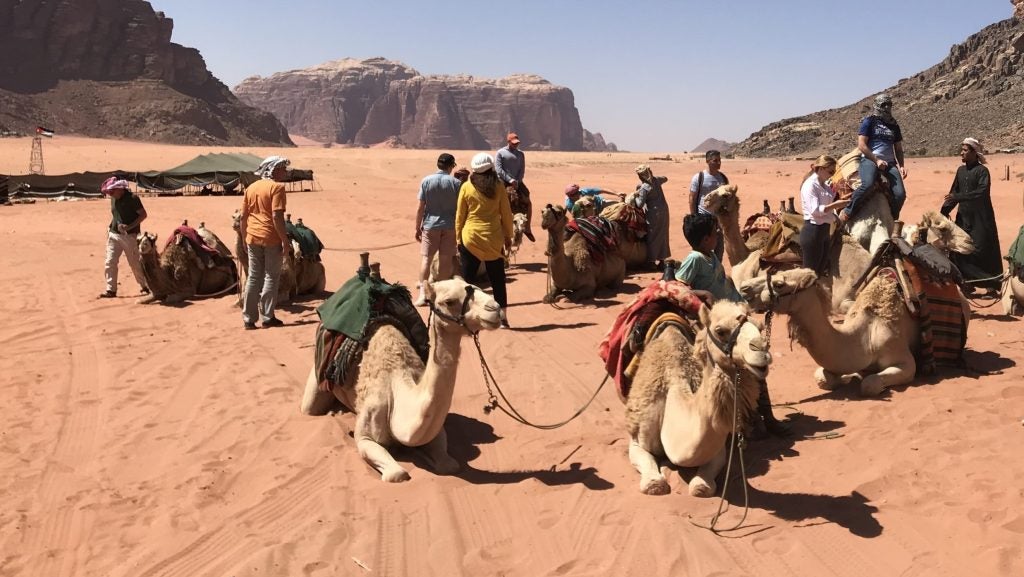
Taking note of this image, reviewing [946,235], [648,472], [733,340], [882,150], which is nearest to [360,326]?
[648,472]

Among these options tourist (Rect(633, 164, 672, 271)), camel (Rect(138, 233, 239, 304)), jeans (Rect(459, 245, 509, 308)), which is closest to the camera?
jeans (Rect(459, 245, 509, 308))

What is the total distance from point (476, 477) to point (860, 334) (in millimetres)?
3422

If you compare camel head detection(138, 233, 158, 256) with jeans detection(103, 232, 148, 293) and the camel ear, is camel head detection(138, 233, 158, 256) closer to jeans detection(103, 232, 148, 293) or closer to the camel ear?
jeans detection(103, 232, 148, 293)

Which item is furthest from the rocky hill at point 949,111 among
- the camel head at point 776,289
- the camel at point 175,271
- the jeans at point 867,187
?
the camel head at point 776,289

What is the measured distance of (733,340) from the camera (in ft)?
14.7

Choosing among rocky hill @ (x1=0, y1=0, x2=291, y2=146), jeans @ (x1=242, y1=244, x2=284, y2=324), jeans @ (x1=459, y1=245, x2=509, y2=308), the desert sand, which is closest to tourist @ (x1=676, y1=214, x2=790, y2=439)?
the desert sand

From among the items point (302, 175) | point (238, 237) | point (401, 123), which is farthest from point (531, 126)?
point (238, 237)

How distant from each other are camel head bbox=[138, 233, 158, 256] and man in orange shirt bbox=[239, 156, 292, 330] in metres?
2.31

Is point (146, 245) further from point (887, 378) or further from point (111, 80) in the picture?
point (111, 80)

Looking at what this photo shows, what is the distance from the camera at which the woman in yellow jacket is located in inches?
364

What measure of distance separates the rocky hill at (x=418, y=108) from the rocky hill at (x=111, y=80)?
55874 millimetres

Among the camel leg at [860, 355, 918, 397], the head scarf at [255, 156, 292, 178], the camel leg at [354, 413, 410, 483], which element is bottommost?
the camel leg at [354, 413, 410, 483]

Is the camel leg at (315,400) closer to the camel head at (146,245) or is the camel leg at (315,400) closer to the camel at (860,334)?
the camel at (860,334)

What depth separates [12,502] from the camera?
5.43 metres
